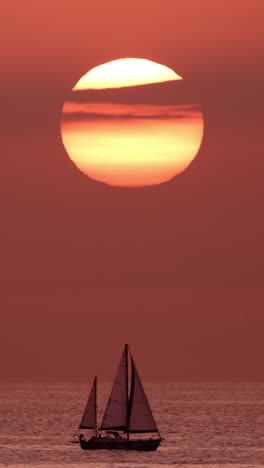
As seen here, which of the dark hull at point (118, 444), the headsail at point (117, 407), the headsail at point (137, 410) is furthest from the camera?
the dark hull at point (118, 444)

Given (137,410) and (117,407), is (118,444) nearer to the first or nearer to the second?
(137,410)

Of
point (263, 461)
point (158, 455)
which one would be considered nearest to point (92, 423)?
point (158, 455)

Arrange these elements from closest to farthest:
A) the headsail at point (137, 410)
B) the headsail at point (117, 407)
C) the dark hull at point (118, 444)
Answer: the headsail at point (117, 407) < the headsail at point (137, 410) < the dark hull at point (118, 444)

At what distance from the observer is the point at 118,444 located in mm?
176375

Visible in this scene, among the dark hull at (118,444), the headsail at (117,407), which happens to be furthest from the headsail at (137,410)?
the dark hull at (118,444)

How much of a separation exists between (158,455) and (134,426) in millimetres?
7456

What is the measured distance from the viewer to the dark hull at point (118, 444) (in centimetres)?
17550

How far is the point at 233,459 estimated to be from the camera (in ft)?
561

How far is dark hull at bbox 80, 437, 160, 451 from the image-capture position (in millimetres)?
175500

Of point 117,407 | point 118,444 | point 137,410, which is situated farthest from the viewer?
point 118,444

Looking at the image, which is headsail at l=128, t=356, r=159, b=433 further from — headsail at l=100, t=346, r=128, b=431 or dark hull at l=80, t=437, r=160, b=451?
dark hull at l=80, t=437, r=160, b=451

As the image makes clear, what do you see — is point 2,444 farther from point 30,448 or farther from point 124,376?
point 124,376

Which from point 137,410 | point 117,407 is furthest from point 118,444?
point 117,407

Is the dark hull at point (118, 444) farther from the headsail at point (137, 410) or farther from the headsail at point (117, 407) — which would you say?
the headsail at point (117, 407)
